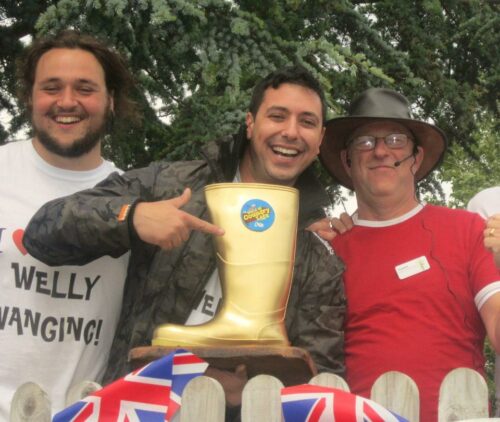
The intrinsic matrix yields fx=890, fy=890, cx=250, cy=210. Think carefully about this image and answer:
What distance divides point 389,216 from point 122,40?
1.84 metres

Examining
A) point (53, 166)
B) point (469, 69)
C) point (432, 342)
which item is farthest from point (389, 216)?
point (469, 69)

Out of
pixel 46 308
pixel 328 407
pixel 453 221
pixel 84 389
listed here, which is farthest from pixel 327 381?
pixel 453 221

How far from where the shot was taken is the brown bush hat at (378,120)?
11.4 feet

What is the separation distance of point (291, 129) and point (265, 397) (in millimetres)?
993

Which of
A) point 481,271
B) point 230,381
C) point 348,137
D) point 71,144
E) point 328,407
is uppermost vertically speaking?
point 348,137

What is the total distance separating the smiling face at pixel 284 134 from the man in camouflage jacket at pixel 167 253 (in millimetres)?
65

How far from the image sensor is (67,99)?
3.09 metres

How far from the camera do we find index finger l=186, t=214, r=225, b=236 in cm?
258

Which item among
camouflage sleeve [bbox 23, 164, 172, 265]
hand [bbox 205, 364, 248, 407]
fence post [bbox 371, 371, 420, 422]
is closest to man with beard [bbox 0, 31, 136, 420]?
camouflage sleeve [bbox 23, 164, 172, 265]

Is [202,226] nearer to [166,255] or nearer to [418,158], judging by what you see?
[166,255]

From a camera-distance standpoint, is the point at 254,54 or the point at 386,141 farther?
the point at 254,54

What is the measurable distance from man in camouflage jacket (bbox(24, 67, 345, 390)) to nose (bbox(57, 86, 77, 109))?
0.30 meters

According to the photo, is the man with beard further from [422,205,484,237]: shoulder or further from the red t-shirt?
[422,205,484,237]: shoulder

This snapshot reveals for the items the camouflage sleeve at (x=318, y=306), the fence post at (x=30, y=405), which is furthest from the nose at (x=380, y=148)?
the fence post at (x=30, y=405)
